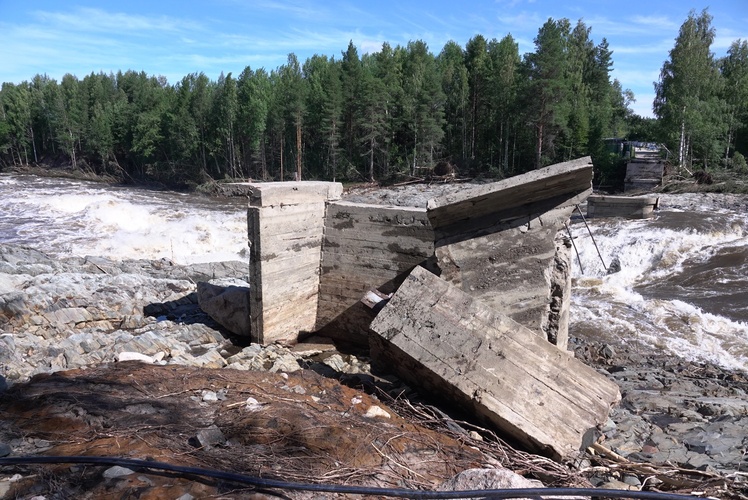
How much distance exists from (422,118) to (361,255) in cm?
2957

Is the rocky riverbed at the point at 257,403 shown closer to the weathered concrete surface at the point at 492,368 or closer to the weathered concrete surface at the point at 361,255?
the weathered concrete surface at the point at 492,368

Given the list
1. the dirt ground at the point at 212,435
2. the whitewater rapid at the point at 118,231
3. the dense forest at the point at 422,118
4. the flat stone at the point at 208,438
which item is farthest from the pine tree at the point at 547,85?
the flat stone at the point at 208,438

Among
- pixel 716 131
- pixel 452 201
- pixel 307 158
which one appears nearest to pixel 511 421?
pixel 452 201

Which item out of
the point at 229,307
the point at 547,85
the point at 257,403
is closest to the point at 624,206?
the point at 547,85

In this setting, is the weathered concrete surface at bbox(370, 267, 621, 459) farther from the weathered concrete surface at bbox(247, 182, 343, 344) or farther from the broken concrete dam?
the weathered concrete surface at bbox(247, 182, 343, 344)

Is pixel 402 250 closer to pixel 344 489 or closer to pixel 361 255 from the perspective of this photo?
pixel 361 255

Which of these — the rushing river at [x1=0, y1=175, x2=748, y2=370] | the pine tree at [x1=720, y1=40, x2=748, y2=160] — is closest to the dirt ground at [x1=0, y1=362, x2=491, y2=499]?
the rushing river at [x1=0, y1=175, x2=748, y2=370]

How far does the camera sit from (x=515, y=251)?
5285 mm

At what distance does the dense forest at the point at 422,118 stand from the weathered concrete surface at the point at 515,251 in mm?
25878

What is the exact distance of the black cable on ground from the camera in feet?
9.01

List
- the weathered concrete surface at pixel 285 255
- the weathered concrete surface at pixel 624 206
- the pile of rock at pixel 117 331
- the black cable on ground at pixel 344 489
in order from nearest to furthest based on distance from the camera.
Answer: the black cable on ground at pixel 344 489 → the pile of rock at pixel 117 331 → the weathered concrete surface at pixel 285 255 → the weathered concrete surface at pixel 624 206

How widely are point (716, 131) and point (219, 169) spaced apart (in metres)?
34.8

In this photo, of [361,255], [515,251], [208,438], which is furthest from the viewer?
[361,255]

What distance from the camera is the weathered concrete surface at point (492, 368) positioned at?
3986 mm
